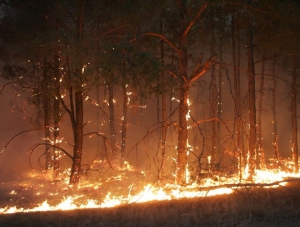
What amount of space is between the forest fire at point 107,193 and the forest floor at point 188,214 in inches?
20.1

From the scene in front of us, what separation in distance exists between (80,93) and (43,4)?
3.35 meters

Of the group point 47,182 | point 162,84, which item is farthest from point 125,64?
point 47,182

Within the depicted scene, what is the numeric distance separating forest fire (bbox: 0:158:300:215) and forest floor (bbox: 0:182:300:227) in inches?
20.1

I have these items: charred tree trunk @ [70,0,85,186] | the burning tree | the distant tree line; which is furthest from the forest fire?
the burning tree

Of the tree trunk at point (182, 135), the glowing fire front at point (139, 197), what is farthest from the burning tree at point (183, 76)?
the glowing fire front at point (139, 197)

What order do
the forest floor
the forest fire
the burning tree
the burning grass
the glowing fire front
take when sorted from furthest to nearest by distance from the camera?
the burning tree, the forest fire, the glowing fire front, the burning grass, the forest floor

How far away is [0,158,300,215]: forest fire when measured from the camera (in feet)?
32.6

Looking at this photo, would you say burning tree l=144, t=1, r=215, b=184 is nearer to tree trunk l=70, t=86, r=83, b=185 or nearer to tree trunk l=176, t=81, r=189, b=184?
tree trunk l=176, t=81, r=189, b=184

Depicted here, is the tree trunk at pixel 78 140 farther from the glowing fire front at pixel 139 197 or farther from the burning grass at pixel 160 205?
the glowing fire front at pixel 139 197

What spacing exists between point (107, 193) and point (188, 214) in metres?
3.47

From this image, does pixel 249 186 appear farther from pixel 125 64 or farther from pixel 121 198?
pixel 125 64

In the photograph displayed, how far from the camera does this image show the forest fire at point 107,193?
9945 mm

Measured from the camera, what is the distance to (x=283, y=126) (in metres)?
38.1

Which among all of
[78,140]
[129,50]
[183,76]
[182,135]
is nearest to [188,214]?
[129,50]
